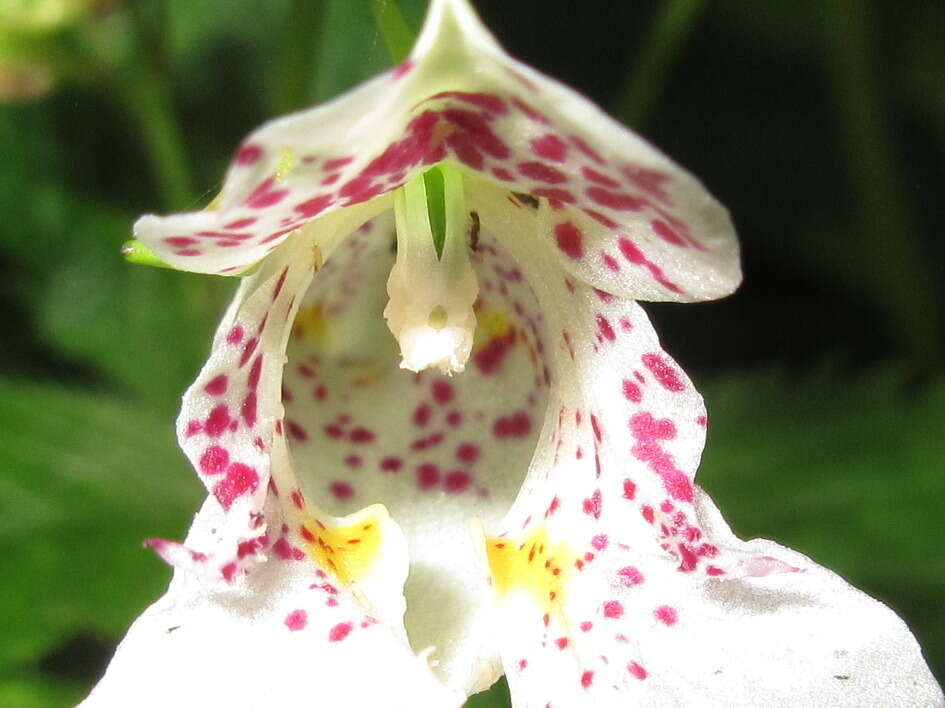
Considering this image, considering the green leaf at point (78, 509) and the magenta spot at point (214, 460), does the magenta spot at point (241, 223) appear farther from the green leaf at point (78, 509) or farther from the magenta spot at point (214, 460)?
the green leaf at point (78, 509)

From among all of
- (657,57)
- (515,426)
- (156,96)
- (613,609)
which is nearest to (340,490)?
(515,426)

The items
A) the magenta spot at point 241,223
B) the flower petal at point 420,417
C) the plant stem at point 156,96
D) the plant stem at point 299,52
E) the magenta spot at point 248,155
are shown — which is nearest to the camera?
the magenta spot at point 248,155

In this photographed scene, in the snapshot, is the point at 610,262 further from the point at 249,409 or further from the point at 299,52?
the point at 299,52

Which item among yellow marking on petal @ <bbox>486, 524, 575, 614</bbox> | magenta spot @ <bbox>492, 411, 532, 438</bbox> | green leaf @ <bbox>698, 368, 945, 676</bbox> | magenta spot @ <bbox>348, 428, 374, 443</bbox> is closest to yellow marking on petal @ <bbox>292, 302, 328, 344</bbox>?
magenta spot @ <bbox>348, 428, 374, 443</bbox>

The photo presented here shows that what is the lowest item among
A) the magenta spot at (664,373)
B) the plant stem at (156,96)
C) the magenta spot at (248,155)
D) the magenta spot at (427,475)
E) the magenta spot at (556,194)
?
the magenta spot at (664,373)

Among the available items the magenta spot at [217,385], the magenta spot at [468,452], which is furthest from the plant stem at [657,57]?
the magenta spot at [217,385]

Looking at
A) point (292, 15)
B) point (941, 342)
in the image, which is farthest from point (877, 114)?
point (292, 15)

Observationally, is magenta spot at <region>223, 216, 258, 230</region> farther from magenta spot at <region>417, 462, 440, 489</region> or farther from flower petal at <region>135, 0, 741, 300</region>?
magenta spot at <region>417, 462, 440, 489</region>
